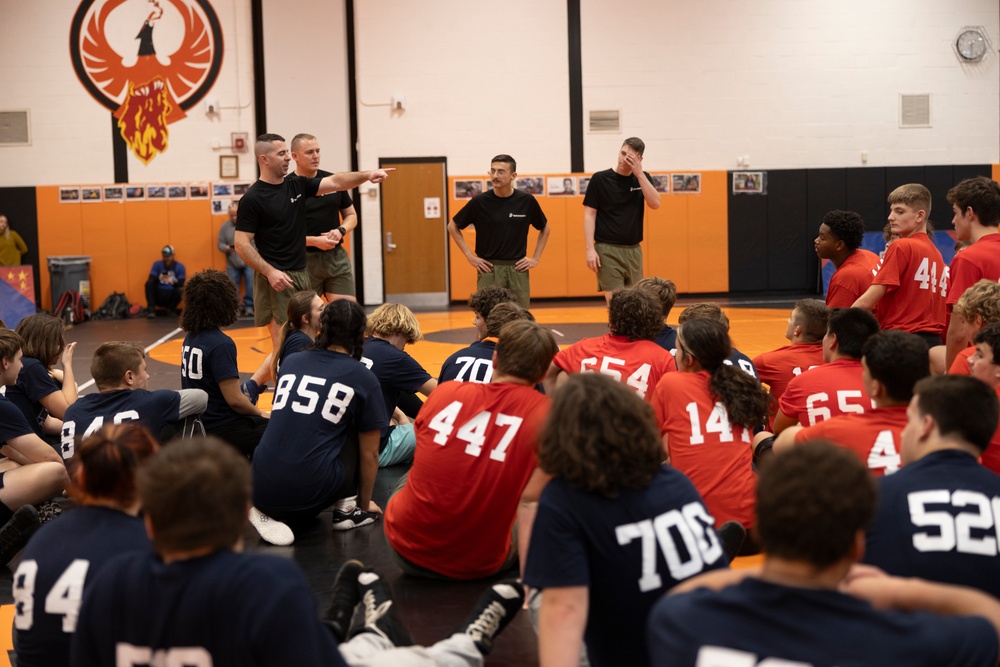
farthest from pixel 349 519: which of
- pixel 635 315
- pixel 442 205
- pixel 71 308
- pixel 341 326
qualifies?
pixel 442 205

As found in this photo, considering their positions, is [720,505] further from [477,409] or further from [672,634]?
[672,634]

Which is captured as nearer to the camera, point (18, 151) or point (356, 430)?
point (356, 430)

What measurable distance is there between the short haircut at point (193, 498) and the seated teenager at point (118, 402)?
8.98 feet

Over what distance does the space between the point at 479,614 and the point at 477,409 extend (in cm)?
89

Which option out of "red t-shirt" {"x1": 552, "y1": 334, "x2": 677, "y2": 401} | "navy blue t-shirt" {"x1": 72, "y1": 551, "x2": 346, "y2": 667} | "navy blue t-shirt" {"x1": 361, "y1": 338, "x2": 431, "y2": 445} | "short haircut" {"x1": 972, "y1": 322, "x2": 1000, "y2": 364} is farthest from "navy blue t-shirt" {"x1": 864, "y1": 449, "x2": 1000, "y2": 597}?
"navy blue t-shirt" {"x1": 361, "y1": 338, "x2": 431, "y2": 445}

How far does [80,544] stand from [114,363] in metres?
2.36

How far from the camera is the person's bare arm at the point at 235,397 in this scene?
6078mm

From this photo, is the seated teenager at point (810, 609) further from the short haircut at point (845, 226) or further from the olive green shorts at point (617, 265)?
the olive green shorts at point (617, 265)

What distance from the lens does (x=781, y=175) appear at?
59.6ft

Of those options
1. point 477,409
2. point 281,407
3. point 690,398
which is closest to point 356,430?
point 281,407

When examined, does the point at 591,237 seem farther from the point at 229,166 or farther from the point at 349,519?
the point at 229,166

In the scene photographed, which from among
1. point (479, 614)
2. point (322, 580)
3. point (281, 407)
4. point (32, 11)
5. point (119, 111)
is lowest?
point (322, 580)

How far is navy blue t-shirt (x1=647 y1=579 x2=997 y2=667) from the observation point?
185 cm

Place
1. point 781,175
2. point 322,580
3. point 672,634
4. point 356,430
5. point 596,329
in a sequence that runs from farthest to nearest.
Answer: point 781,175, point 596,329, point 356,430, point 322,580, point 672,634
